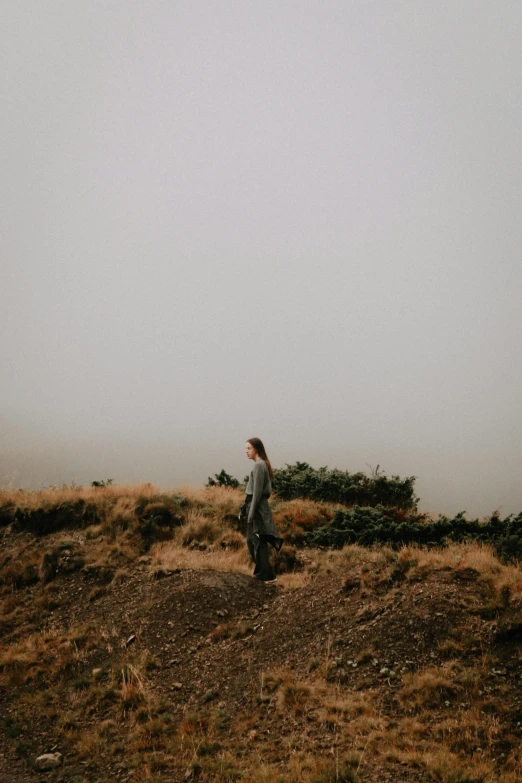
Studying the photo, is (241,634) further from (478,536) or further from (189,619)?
(478,536)

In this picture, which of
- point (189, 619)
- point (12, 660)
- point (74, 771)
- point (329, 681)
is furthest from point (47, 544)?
point (329, 681)

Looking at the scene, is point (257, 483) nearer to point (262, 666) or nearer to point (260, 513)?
point (260, 513)

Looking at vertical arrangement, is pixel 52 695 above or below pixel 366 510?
below

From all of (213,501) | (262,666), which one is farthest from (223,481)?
(262,666)

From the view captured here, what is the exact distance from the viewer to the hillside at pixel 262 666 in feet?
18.6

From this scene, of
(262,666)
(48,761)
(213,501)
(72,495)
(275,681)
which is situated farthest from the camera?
(213,501)

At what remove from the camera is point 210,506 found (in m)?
15.4

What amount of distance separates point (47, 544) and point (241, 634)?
6570 mm

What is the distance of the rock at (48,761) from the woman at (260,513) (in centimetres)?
490

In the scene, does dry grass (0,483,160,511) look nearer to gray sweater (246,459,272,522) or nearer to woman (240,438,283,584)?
woman (240,438,283,584)

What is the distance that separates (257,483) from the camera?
10438 mm

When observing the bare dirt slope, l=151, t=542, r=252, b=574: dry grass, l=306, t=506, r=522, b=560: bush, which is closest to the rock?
the bare dirt slope

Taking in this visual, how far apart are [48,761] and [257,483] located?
5.37 metres

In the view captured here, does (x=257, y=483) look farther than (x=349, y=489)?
No
